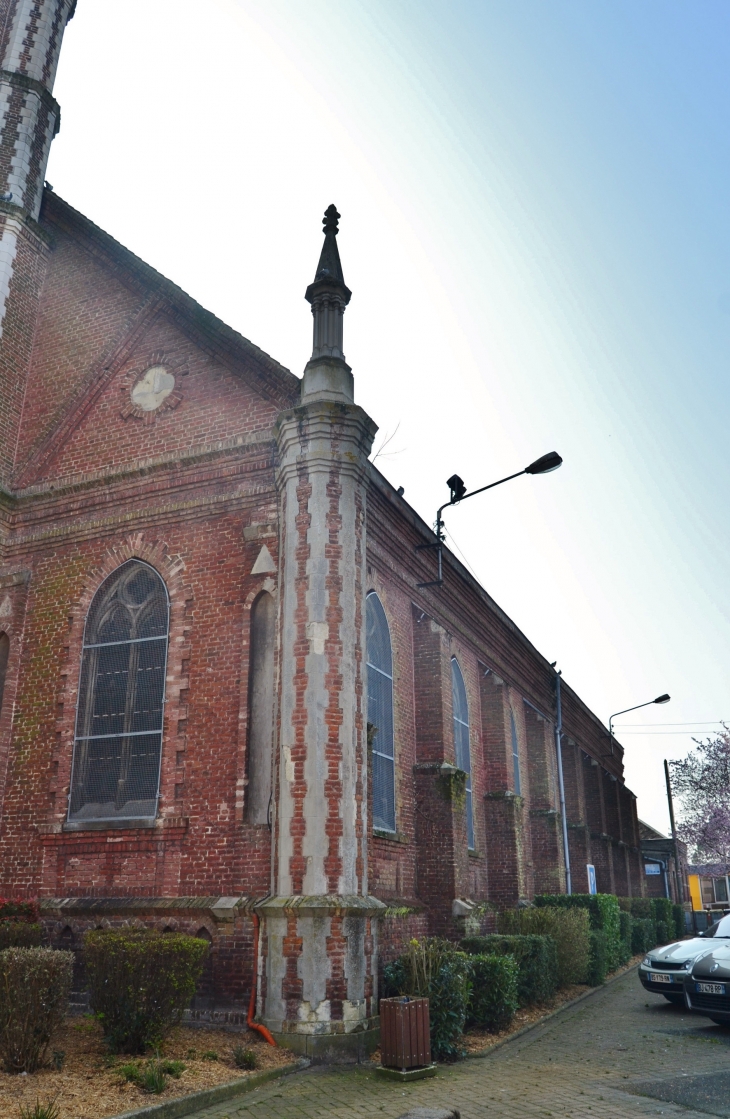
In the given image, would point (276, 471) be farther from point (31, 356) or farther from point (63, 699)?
point (31, 356)

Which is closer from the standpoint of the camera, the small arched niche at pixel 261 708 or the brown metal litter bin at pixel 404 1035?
the brown metal litter bin at pixel 404 1035

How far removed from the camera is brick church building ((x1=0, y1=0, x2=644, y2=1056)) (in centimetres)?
1077

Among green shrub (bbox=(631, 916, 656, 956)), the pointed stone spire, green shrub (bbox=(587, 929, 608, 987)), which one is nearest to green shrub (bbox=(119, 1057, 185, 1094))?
the pointed stone spire

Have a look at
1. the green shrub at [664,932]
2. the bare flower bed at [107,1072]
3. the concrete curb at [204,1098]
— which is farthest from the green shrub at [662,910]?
the concrete curb at [204,1098]

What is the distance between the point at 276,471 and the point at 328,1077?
7518 millimetres

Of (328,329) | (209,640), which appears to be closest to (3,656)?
(209,640)

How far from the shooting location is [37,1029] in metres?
7.96

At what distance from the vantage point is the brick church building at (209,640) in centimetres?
1077

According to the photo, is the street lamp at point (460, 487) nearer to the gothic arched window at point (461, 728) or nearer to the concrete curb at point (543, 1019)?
the gothic arched window at point (461, 728)

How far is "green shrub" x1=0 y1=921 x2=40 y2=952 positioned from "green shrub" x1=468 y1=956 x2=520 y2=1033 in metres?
5.60

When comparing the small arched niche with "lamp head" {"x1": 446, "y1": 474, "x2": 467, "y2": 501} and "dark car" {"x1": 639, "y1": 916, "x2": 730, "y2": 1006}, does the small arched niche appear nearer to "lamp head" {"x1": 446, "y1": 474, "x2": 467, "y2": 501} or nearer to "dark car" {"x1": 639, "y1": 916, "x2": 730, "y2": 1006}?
"lamp head" {"x1": 446, "y1": 474, "x2": 467, "y2": 501}

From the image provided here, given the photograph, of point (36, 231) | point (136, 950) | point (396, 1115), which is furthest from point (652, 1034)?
point (36, 231)

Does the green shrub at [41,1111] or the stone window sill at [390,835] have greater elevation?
the stone window sill at [390,835]

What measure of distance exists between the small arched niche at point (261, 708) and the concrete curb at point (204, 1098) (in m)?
3.01
